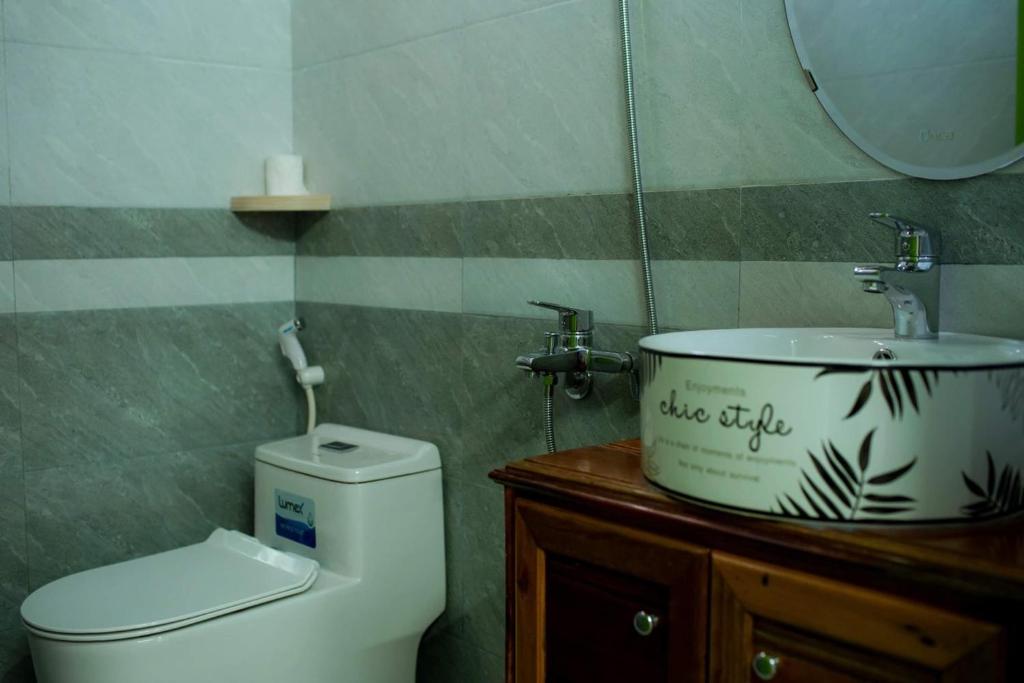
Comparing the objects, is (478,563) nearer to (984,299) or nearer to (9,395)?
(9,395)

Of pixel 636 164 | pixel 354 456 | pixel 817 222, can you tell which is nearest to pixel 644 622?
pixel 817 222

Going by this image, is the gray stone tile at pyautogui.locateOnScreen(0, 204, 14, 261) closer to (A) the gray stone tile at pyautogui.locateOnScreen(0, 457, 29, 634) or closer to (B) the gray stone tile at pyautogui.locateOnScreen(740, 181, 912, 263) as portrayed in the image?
(A) the gray stone tile at pyautogui.locateOnScreen(0, 457, 29, 634)

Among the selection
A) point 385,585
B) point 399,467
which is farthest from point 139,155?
point 385,585

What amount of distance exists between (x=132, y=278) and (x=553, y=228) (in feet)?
3.13

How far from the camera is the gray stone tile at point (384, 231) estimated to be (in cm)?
203

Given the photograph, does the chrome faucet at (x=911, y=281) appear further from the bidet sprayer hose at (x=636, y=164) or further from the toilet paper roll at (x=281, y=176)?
the toilet paper roll at (x=281, y=176)

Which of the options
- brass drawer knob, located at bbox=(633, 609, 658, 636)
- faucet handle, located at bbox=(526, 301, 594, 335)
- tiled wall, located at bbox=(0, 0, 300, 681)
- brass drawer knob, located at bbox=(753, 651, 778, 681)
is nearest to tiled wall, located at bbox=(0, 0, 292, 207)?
tiled wall, located at bbox=(0, 0, 300, 681)

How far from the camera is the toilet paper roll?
2.31 meters

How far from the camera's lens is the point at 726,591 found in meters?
1.08

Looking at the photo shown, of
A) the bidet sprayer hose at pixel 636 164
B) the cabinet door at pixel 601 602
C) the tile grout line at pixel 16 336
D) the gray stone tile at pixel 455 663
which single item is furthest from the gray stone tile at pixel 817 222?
the tile grout line at pixel 16 336

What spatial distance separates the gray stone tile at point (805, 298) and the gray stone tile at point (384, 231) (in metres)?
0.68

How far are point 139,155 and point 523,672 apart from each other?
1426mm

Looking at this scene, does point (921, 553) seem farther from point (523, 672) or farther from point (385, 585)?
point (385, 585)

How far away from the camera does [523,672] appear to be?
1.33m
